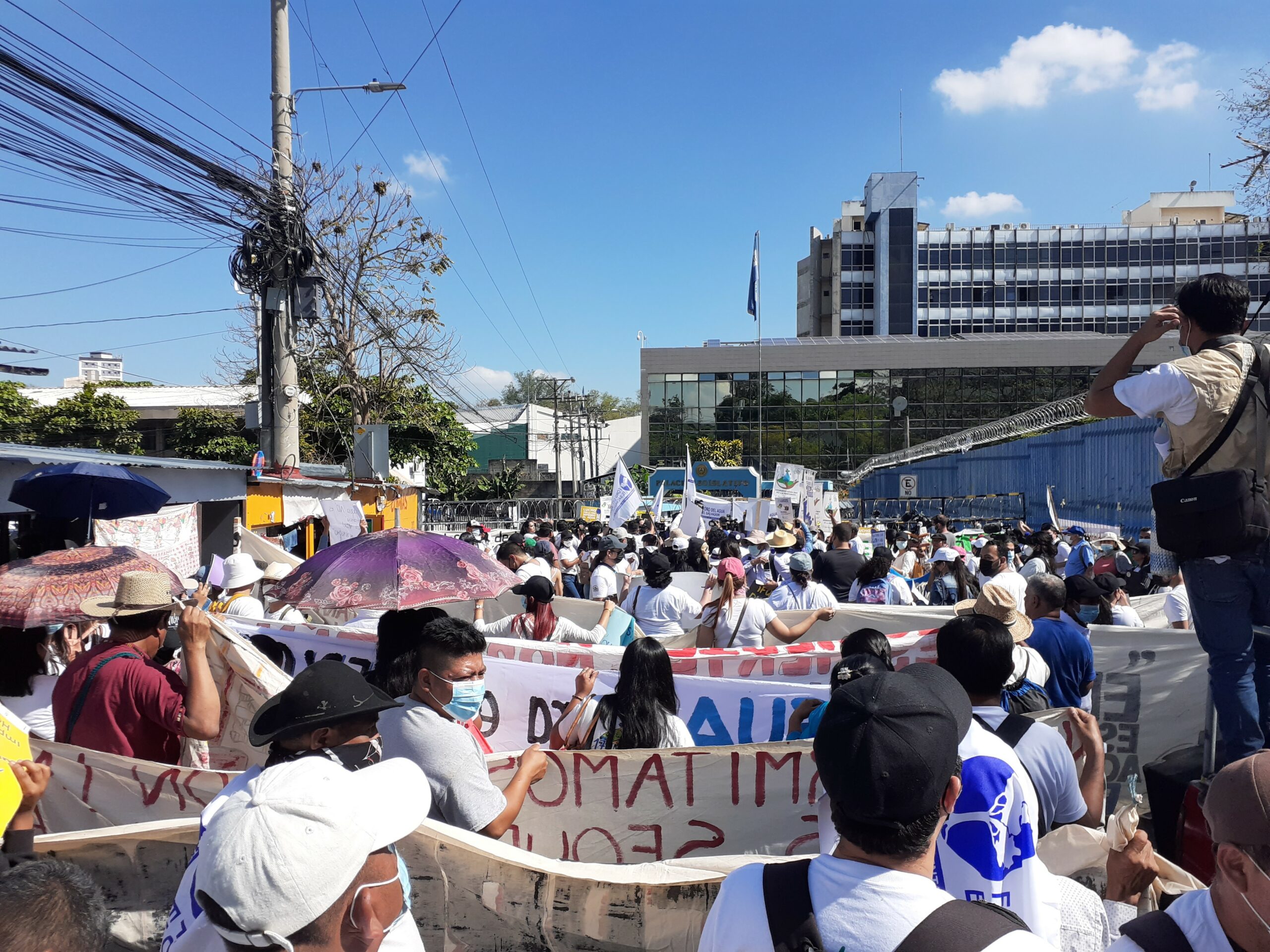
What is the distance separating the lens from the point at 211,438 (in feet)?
98.6

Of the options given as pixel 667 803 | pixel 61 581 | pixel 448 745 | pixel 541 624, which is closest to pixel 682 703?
pixel 667 803

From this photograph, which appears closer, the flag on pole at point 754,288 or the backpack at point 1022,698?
the backpack at point 1022,698

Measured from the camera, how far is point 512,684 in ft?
Answer: 16.6

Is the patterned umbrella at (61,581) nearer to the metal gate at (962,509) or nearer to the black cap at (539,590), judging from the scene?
the black cap at (539,590)

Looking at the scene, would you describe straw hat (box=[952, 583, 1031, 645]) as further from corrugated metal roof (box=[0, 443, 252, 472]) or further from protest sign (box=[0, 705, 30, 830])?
corrugated metal roof (box=[0, 443, 252, 472])

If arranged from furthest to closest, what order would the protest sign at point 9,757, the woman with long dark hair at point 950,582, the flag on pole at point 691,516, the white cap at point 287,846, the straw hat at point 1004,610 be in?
the flag on pole at point 691,516 < the woman with long dark hair at point 950,582 < the straw hat at point 1004,610 < the protest sign at point 9,757 < the white cap at point 287,846

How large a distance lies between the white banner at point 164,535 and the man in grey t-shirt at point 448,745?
5.90 m

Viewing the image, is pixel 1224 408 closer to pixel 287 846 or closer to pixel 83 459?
pixel 287 846

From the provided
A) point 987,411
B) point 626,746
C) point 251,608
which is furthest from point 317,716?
point 987,411

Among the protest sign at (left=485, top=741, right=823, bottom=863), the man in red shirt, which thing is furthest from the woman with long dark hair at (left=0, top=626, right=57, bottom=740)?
the protest sign at (left=485, top=741, right=823, bottom=863)

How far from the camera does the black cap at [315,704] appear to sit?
2529 mm

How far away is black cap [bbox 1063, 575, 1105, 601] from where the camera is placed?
512 centimetres

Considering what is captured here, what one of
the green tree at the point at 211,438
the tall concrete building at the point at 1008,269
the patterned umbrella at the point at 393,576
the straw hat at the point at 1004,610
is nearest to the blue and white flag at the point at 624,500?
the patterned umbrella at the point at 393,576

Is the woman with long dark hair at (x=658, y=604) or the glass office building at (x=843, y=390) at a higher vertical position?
the glass office building at (x=843, y=390)
